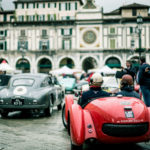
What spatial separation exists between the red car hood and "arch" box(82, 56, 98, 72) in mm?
47290

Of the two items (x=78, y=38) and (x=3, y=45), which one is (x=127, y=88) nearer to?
(x=78, y=38)

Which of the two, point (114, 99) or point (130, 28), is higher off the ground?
point (130, 28)

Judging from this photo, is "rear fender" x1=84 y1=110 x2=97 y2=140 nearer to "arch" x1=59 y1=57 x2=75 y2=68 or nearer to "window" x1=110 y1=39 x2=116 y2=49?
"window" x1=110 y1=39 x2=116 y2=49

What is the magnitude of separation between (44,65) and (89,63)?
30.3 feet

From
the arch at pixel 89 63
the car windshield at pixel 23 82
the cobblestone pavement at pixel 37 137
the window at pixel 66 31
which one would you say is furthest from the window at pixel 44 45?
the cobblestone pavement at pixel 37 137

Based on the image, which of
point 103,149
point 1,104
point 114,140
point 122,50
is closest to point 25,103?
point 1,104

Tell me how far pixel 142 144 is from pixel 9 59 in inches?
1958

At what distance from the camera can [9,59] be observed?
53188 millimetres

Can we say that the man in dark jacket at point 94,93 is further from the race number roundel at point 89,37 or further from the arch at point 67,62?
the arch at point 67,62

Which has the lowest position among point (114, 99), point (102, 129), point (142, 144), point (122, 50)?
point (142, 144)

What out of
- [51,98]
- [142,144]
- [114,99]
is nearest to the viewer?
[114,99]

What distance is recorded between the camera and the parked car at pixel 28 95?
888 centimetres

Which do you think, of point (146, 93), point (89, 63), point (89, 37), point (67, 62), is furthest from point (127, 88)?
point (89, 63)

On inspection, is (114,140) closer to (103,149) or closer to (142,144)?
(103,149)
